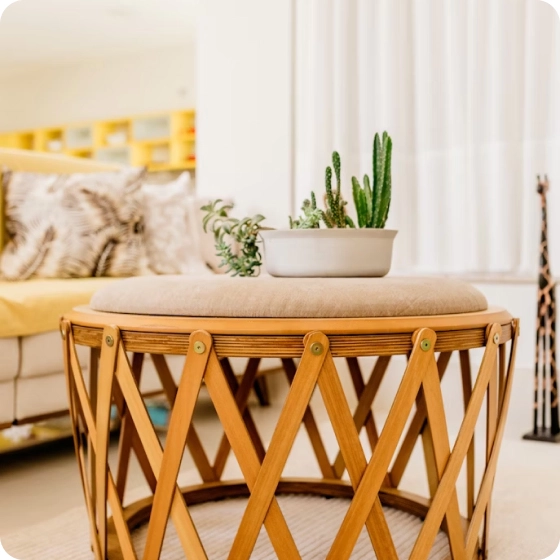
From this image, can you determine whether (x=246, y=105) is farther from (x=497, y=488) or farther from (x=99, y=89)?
(x=99, y=89)

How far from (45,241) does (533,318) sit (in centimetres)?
164

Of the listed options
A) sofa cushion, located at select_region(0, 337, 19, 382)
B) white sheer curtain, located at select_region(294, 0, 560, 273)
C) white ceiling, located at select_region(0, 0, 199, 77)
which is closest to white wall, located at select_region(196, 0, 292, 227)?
white sheer curtain, located at select_region(294, 0, 560, 273)

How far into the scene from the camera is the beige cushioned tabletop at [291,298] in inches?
32.6

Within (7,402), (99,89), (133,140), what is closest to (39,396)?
(7,402)

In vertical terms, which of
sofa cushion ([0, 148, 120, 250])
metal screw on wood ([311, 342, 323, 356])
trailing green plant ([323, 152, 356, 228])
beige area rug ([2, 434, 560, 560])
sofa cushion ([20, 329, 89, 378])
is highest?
sofa cushion ([0, 148, 120, 250])

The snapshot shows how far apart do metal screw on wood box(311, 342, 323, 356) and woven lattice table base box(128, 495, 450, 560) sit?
473 millimetres

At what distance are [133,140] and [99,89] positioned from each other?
775mm

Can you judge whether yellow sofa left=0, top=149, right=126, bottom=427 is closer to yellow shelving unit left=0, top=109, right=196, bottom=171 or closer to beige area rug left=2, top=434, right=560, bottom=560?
beige area rug left=2, top=434, right=560, bottom=560

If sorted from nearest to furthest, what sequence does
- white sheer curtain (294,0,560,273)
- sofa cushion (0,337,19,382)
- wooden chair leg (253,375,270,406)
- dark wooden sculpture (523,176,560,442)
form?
sofa cushion (0,337,19,382) → dark wooden sculpture (523,176,560,442) → white sheer curtain (294,0,560,273) → wooden chair leg (253,375,270,406)

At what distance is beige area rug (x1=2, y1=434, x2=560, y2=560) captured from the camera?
1.14 meters

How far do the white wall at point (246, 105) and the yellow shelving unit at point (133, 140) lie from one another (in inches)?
136

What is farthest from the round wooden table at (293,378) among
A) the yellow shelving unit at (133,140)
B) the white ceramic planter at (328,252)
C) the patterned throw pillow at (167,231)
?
the yellow shelving unit at (133,140)

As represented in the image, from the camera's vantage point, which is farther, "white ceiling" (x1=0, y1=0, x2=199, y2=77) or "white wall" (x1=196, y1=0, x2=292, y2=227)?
"white ceiling" (x1=0, y1=0, x2=199, y2=77)

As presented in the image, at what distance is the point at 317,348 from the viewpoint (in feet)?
2.58
